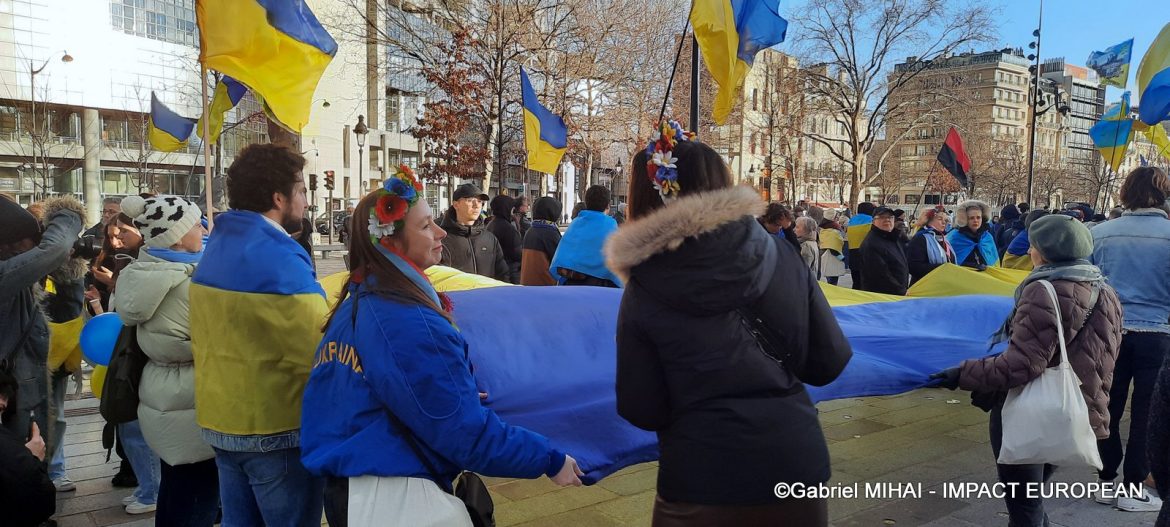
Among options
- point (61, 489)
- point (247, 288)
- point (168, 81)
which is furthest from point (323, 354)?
point (168, 81)

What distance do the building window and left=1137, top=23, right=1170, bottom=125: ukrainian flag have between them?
160 ft

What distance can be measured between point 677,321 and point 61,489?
4968 millimetres

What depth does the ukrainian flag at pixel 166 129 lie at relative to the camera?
10594 millimetres

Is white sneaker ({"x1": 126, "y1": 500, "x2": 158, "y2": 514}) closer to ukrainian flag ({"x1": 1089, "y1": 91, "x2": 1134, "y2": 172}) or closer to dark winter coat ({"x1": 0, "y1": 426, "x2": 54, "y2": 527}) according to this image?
dark winter coat ({"x1": 0, "y1": 426, "x2": 54, "y2": 527})

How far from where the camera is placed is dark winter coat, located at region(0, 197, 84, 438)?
370 centimetres

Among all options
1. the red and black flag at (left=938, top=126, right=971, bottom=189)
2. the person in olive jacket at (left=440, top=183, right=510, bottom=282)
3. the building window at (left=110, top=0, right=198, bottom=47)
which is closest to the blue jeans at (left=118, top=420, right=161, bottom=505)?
the person in olive jacket at (left=440, top=183, right=510, bottom=282)

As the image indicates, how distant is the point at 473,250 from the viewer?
301 inches

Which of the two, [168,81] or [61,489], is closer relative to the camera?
[61,489]

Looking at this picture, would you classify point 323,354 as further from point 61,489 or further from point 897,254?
point 897,254

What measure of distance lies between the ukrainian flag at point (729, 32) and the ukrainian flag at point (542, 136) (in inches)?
152

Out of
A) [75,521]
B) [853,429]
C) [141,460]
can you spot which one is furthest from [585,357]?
[853,429]

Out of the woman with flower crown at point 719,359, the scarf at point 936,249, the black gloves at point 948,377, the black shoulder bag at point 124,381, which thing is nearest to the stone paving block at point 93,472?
the black shoulder bag at point 124,381

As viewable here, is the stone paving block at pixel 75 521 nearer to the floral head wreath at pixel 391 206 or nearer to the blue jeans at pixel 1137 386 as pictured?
the floral head wreath at pixel 391 206

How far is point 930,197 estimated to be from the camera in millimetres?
92250
